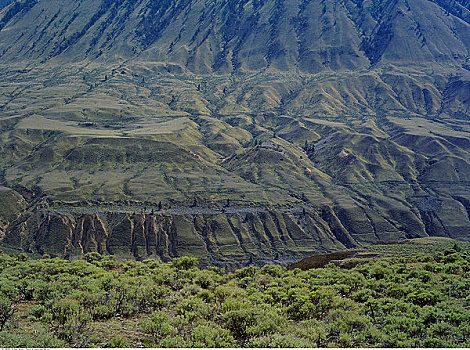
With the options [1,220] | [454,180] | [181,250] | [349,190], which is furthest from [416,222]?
[1,220]

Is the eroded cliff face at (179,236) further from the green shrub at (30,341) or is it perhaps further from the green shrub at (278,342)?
the green shrub at (278,342)

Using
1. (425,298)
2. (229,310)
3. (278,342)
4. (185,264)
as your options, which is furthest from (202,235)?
(278,342)

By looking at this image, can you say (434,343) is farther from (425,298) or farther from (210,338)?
(210,338)

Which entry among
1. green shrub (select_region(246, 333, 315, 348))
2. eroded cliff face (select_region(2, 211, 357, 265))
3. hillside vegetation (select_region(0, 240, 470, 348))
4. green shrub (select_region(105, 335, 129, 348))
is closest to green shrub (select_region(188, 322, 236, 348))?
hillside vegetation (select_region(0, 240, 470, 348))

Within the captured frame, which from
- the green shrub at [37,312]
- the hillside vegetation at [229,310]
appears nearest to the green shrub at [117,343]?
the hillside vegetation at [229,310]

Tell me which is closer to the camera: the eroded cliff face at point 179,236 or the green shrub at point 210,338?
the green shrub at point 210,338

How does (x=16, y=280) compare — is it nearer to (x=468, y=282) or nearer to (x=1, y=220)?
(x=468, y=282)

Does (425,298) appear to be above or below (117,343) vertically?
below

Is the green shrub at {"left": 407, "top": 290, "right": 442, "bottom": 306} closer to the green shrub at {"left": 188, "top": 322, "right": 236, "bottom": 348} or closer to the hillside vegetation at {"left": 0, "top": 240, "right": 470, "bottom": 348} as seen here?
the hillside vegetation at {"left": 0, "top": 240, "right": 470, "bottom": 348}
